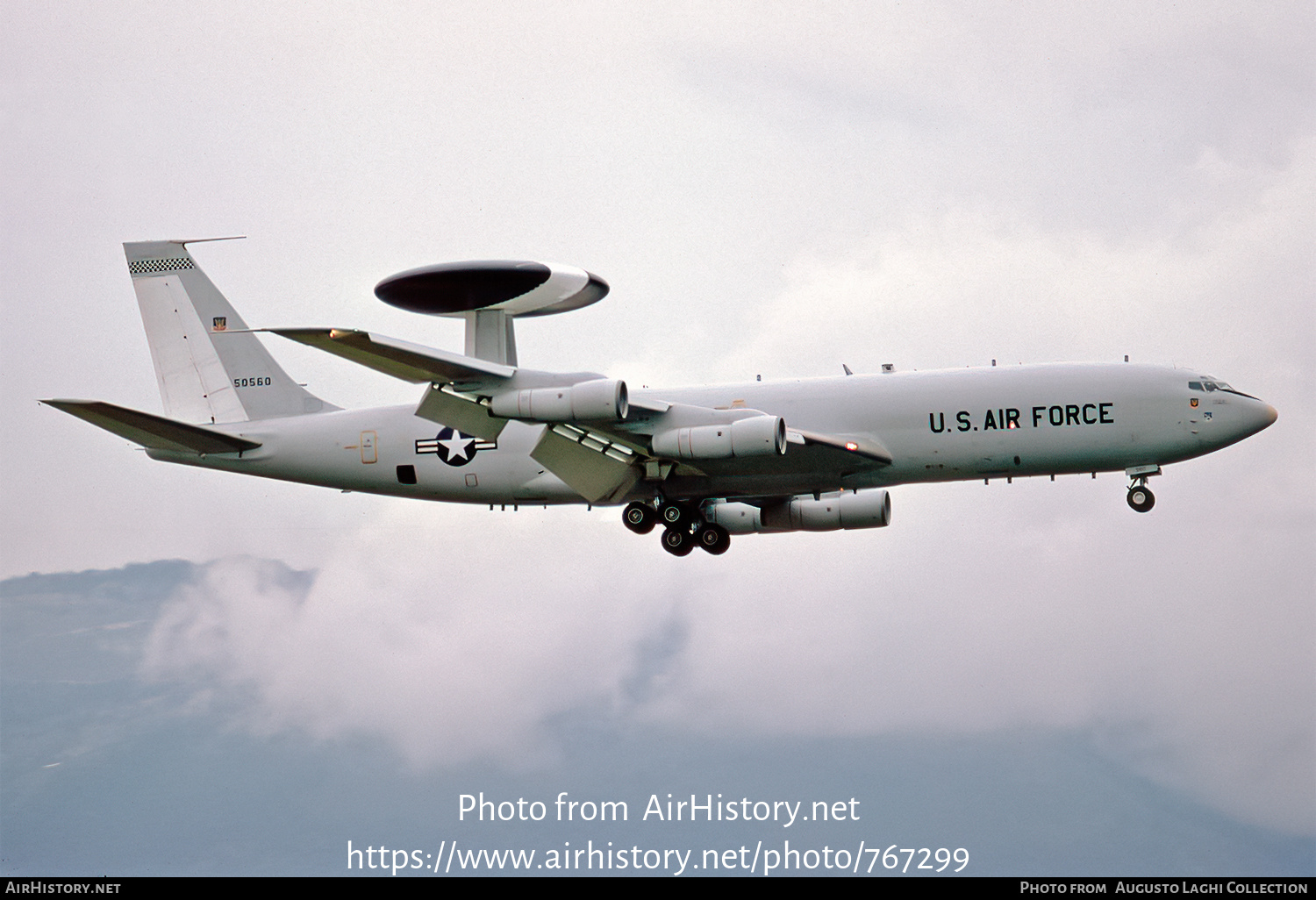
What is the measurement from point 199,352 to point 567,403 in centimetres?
1532

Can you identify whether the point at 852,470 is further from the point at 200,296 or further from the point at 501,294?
the point at 200,296

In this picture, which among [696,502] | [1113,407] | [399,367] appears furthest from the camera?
[696,502]

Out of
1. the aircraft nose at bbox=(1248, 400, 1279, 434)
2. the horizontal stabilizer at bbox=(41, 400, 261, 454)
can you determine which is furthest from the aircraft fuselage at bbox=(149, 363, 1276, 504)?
the horizontal stabilizer at bbox=(41, 400, 261, 454)

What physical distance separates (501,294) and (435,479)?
7405 mm

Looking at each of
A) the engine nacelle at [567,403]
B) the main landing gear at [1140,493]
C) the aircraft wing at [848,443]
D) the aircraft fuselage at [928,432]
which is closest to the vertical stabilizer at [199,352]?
the aircraft fuselage at [928,432]

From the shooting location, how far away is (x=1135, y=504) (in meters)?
34.7

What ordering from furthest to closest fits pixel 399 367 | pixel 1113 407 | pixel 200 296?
pixel 200 296 < pixel 1113 407 < pixel 399 367

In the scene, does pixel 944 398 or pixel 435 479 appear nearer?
pixel 944 398

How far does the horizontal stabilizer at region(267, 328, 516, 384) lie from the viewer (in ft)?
92.7

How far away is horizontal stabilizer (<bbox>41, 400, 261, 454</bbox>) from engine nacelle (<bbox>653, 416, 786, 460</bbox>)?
12.9 meters

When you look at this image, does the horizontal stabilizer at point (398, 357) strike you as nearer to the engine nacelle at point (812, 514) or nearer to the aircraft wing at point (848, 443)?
the aircraft wing at point (848, 443)

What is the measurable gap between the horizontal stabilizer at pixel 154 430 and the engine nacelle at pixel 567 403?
10069 mm

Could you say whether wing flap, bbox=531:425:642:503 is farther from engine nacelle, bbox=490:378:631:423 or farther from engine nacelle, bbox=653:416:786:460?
engine nacelle, bbox=490:378:631:423
